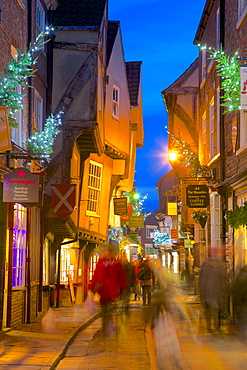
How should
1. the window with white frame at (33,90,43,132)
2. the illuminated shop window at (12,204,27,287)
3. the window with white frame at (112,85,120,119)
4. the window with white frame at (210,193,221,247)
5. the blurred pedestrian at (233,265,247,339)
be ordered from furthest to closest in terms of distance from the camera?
the window with white frame at (112,85,120,119), the window with white frame at (210,193,221,247), the window with white frame at (33,90,43,132), the illuminated shop window at (12,204,27,287), the blurred pedestrian at (233,265,247,339)

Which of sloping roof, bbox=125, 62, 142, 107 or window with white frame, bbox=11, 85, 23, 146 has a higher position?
sloping roof, bbox=125, 62, 142, 107

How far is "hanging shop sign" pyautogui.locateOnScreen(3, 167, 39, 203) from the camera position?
1274 centimetres

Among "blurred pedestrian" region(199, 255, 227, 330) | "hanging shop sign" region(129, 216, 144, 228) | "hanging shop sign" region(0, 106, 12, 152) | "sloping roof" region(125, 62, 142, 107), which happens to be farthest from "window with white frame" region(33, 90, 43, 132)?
"hanging shop sign" region(129, 216, 144, 228)

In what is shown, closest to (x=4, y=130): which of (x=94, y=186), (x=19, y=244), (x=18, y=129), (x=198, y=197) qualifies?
(x=18, y=129)

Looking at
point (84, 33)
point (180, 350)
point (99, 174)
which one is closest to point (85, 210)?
point (99, 174)

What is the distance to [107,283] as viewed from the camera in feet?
42.5

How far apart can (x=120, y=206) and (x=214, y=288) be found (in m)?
18.3

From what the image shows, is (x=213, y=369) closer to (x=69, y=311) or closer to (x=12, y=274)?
(x=12, y=274)

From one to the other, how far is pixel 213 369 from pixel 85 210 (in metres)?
16.3

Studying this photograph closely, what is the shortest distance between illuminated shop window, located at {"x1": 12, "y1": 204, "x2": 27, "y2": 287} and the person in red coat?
2608 millimetres

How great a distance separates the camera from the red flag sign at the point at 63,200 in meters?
17.3

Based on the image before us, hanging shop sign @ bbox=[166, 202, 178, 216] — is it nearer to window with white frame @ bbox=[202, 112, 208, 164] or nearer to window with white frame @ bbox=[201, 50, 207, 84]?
window with white frame @ bbox=[202, 112, 208, 164]

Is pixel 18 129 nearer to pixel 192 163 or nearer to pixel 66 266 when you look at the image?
pixel 192 163

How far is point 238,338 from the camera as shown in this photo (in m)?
12.8
